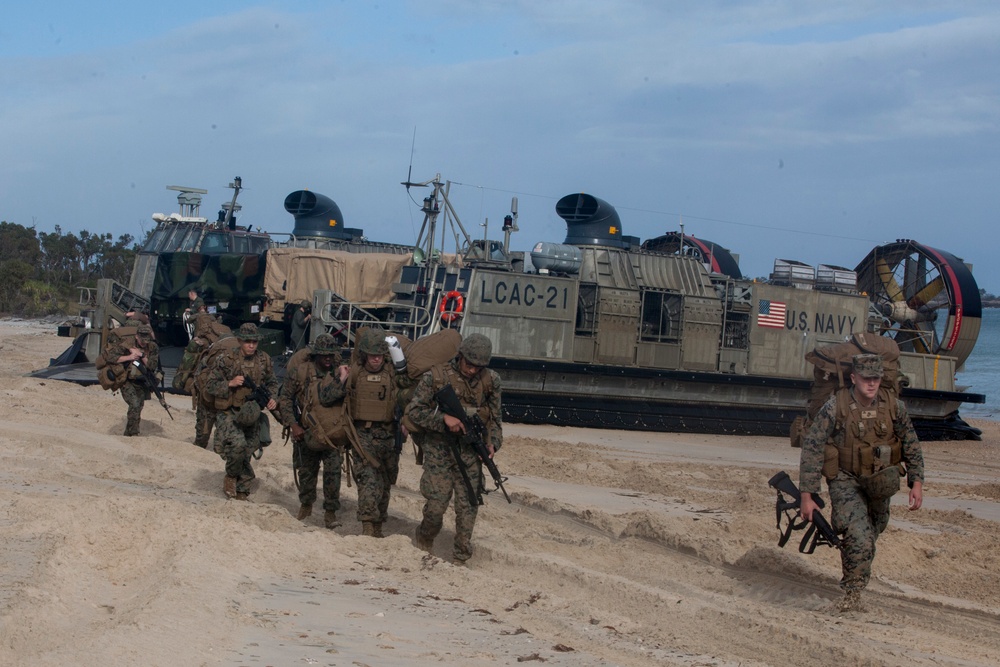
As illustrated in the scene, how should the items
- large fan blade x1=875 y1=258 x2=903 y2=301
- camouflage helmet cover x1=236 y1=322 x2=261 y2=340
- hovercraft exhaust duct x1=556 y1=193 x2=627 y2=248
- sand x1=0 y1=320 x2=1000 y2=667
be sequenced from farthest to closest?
large fan blade x1=875 y1=258 x2=903 y2=301, hovercraft exhaust duct x1=556 y1=193 x2=627 y2=248, camouflage helmet cover x1=236 y1=322 x2=261 y2=340, sand x1=0 y1=320 x2=1000 y2=667

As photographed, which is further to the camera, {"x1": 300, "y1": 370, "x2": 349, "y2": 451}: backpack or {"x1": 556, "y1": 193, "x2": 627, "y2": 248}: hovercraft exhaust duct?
{"x1": 556, "y1": 193, "x2": 627, "y2": 248}: hovercraft exhaust duct

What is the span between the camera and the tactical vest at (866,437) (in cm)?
646

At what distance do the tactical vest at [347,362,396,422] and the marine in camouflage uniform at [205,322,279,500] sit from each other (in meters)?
1.46

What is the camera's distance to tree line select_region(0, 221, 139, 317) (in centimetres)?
4800

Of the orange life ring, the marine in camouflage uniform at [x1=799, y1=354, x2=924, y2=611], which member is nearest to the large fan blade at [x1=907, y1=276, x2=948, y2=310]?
the orange life ring

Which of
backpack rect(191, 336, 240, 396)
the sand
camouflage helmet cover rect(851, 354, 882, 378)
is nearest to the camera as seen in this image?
the sand

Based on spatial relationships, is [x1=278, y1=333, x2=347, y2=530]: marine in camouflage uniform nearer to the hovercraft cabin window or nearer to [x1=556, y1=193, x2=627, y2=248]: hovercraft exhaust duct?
the hovercraft cabin window

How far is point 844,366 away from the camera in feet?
25.2

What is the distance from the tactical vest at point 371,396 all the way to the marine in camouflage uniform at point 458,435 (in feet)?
2.19

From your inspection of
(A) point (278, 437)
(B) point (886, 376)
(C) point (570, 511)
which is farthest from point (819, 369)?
(A) point (278, 437)

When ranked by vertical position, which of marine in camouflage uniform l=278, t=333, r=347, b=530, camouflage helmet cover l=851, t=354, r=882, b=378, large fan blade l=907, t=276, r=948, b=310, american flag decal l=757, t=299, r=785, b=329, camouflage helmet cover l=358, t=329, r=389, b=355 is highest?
large fan blade l=907, t=276, r=948, b=310

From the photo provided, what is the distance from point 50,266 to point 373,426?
171 feet

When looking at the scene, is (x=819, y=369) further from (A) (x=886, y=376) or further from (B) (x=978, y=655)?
(B) (x=978, y=655)

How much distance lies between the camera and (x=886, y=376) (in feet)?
23.8
